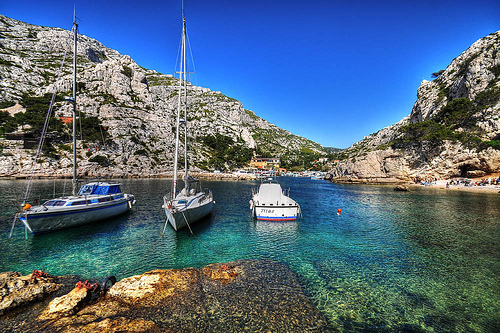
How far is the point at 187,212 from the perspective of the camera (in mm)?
19500

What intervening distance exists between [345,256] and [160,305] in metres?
13.0

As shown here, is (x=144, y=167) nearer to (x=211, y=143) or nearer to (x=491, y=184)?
(x=211, y=143)

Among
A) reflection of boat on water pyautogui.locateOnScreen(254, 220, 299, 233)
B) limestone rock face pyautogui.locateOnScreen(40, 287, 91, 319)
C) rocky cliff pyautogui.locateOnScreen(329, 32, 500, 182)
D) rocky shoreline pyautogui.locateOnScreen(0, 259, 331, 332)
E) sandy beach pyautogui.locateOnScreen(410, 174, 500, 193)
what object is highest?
rocky cliff pyautogui.locateOnScreen(329, 32, 500, 182)

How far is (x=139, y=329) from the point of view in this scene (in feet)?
22.3

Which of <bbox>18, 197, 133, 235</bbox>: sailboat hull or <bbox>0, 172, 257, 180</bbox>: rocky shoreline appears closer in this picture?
<bbox>18, 197, 133, 235</bbox>: sailboat hull

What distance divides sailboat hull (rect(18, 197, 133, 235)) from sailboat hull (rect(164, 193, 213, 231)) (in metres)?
8.20

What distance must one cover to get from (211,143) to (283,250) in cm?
12972

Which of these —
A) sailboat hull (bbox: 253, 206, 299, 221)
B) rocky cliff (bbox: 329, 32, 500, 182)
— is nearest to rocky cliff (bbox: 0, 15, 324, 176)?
sailboat hull (bbox: 253, 206, 299, 221)

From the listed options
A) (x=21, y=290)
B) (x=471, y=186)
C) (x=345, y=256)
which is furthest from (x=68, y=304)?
(x=471, y=186)

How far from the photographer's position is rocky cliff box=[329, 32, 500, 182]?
60322 mm

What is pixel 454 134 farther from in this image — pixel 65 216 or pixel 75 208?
pixel 65 216

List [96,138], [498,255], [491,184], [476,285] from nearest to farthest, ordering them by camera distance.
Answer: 1. [476,285]
2. [498,255]
3. [491,184]
4. [96,138]

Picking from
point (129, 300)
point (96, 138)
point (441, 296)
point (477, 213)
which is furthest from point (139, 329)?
point (96, 138)

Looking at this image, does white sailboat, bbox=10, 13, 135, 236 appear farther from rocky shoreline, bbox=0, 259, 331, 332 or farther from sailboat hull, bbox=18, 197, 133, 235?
rocky shoreline, bbox=0, 259, 331, 332
